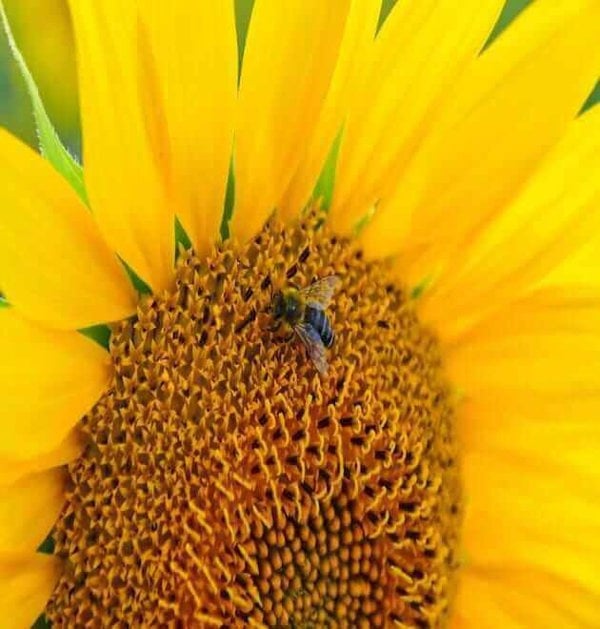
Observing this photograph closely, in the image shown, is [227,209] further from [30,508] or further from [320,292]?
[30,508]

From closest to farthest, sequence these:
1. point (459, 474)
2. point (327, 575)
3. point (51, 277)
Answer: point (51, 277) → point (327, 575) → point (459, 474)

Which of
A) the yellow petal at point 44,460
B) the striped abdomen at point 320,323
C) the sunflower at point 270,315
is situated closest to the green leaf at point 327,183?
the sunflower at point 270,315

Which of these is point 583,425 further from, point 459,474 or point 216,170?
point 216,170

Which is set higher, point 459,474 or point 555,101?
point 555,101

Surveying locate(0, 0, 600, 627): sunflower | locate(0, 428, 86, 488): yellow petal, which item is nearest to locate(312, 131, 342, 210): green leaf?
locate(0, 0, 600, 627): sunflower

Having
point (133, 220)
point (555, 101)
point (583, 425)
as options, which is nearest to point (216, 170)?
point (133, 220)

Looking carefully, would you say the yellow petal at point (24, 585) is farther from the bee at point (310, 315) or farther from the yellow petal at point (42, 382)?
the bee at point (310, 315)

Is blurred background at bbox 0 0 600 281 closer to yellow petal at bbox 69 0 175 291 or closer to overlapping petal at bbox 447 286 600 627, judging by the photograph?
yellow petal at bbox 69 0 175 291
